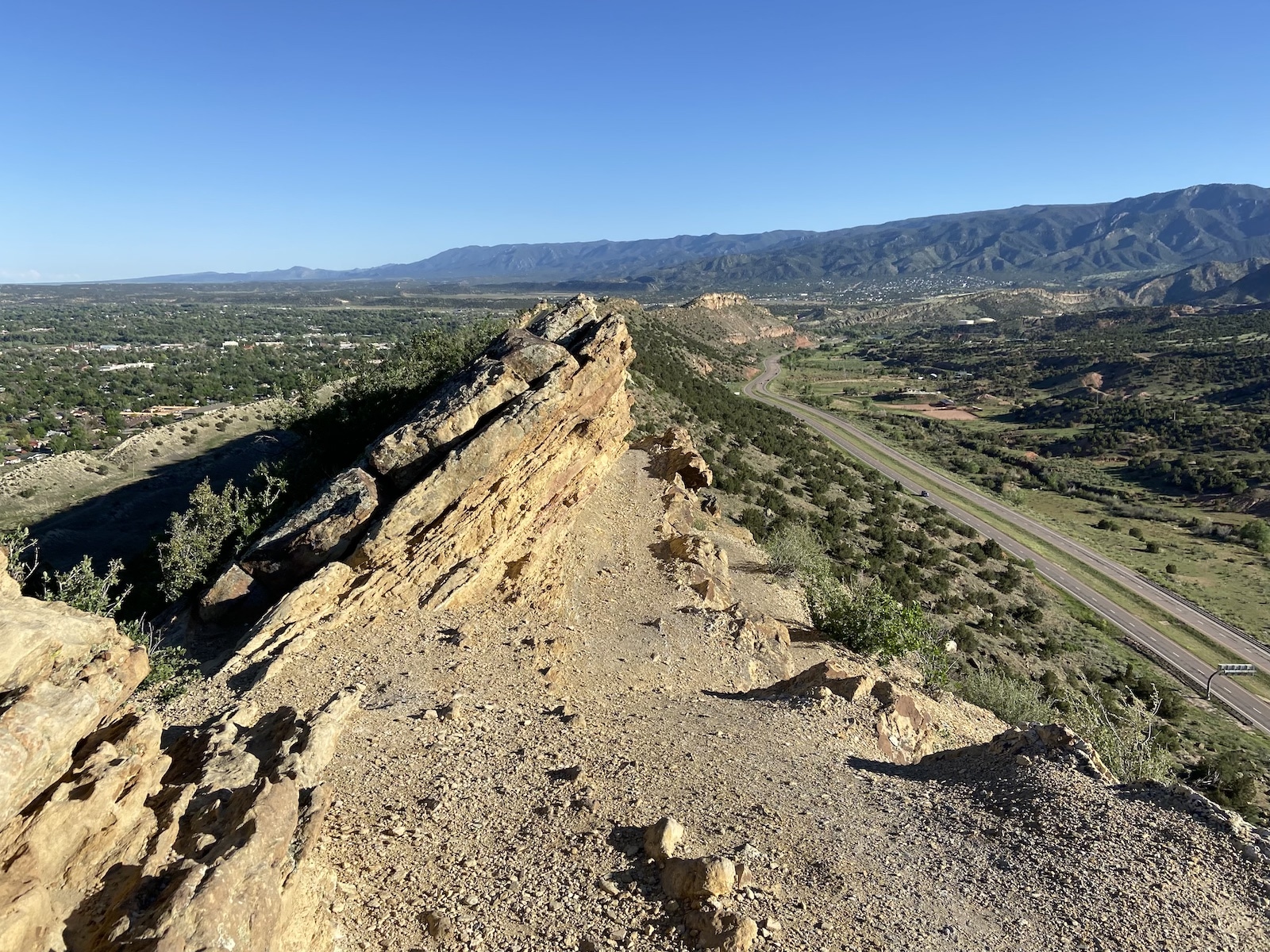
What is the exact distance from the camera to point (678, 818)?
→ 11469 mm

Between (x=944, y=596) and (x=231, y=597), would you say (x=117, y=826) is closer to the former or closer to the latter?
(x=231, y=597)

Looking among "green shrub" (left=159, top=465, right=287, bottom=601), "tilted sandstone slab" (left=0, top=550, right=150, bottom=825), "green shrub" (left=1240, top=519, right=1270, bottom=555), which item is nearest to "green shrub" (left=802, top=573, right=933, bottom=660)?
"green shrub" (left=159, top=465, right=287, bottom=601)

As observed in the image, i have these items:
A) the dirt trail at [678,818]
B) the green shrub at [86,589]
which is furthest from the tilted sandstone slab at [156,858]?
the green shrub at [86,589]

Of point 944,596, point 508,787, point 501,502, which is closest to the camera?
point 508,787

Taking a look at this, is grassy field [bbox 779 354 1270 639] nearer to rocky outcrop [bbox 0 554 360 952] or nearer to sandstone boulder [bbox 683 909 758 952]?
sandstone boulder [bbox 683 909 758 952]

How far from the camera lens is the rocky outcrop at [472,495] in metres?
18.3

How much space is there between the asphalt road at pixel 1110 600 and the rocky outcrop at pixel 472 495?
3883 cm

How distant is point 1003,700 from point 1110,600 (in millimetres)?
32105

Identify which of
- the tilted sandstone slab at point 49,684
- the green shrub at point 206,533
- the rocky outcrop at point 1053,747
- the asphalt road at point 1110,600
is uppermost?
the tilted sandstone slab at point 49,684

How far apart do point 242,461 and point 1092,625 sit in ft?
185

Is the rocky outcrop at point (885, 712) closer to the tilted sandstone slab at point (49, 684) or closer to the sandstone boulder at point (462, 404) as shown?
the sandstone boulder at point (462, 404)

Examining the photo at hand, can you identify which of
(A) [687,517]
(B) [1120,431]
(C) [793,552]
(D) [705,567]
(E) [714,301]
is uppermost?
(E) [714,301]

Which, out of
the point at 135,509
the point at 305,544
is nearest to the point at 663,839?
the point at 305,544

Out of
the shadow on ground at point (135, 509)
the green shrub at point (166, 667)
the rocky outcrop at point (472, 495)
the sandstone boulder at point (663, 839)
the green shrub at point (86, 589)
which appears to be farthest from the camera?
the shadow on ground at point (135, 509)
